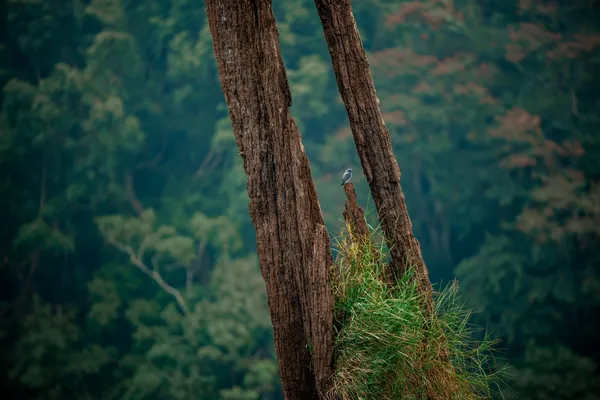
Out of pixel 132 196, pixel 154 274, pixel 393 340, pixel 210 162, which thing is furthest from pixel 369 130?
pixel 210 162

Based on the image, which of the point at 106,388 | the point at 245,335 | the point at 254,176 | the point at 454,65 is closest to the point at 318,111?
the point at 454,65

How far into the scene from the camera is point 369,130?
118 inches

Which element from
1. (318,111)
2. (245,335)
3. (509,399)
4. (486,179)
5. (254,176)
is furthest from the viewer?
(318,111)

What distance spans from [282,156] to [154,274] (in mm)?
11842

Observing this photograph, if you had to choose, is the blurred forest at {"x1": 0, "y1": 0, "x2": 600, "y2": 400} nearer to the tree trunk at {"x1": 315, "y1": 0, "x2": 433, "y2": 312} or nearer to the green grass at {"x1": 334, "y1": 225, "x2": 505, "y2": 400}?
the green grass at {"x1": 334, "y1": 225, "x2": 505, "y2": 400}

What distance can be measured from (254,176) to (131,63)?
559 inches

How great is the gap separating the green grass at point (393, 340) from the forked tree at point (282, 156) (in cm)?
13

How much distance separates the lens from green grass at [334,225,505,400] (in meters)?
2.78

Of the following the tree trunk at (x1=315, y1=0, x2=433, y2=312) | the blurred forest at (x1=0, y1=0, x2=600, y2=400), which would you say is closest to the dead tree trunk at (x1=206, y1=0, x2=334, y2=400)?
the tree trunk at (x1=315, y1=0, x2=433, y2=312)

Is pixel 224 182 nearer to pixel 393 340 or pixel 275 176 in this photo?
pixel 275 176

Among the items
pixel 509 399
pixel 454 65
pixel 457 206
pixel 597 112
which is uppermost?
pixel 454 65

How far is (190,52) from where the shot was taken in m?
16.2

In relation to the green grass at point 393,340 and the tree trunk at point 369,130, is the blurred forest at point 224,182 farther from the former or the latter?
the tree trunk at point 369,130

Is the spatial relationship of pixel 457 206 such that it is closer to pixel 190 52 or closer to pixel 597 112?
pixel 597 112
